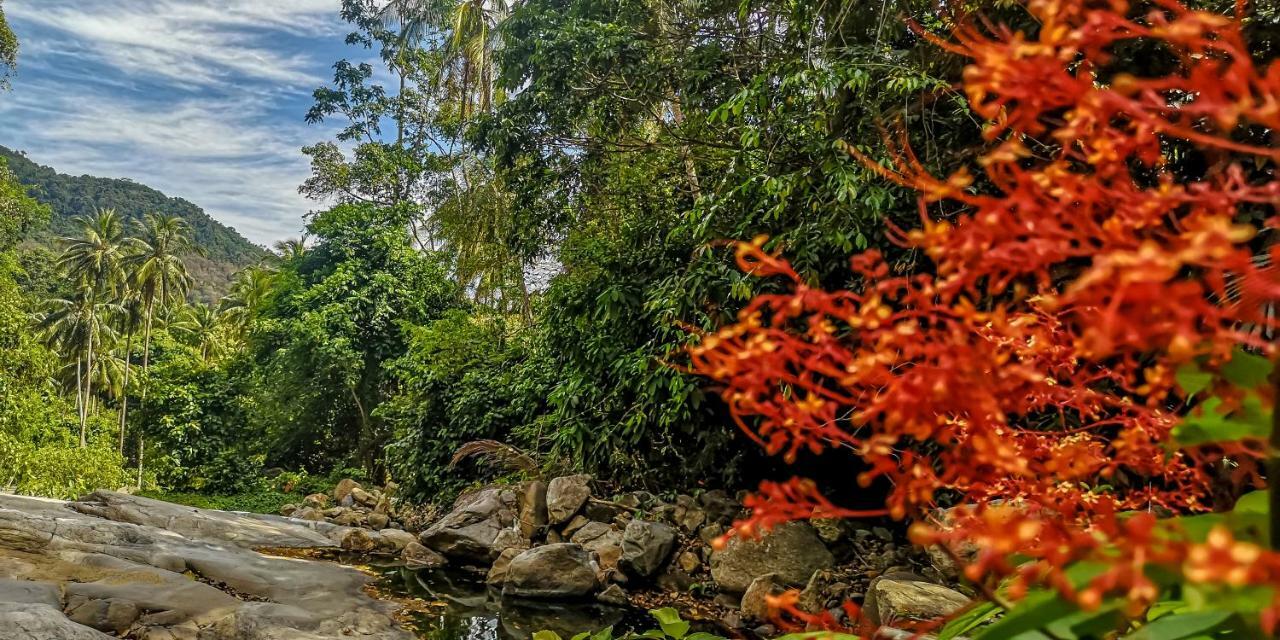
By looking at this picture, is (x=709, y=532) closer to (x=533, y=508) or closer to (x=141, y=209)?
(x=533, y=508)

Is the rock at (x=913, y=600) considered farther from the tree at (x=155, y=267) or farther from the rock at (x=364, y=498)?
the tree at (x=155, y=267)

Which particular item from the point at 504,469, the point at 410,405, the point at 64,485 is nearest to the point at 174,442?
the point at 64,485

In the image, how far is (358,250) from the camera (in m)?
20.1

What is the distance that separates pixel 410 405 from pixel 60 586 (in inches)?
325

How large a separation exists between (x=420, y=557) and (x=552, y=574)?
3.23m

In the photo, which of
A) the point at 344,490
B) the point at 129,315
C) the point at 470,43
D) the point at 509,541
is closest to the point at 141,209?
the point at 129,315

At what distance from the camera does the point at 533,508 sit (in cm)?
947

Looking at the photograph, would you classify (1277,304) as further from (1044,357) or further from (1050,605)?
(1050,605)

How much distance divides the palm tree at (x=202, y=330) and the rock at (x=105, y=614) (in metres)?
27.1

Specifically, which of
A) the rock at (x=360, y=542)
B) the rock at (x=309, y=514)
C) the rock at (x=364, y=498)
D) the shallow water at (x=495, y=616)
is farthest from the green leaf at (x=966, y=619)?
the rock at (x=364, y=498)

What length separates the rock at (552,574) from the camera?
7.82 meters

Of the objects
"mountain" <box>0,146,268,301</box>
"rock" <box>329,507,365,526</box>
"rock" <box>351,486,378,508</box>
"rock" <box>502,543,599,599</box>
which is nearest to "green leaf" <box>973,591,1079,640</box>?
"rock" <box>502,543,599,599</box>

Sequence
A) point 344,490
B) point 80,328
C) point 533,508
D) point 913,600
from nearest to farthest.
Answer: point 913,600
point 533,508
point 344,490
point 80,328

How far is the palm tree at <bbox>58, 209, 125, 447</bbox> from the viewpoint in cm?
2600
